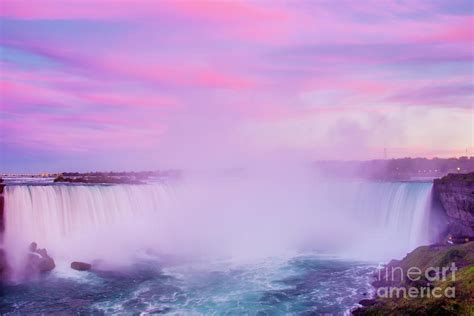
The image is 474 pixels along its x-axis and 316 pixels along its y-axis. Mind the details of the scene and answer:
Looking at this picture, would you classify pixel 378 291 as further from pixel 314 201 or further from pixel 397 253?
pixel 314 201

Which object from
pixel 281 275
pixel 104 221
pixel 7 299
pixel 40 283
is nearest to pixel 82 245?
pixel 104 221

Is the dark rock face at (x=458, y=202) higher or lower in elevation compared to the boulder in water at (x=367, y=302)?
higher

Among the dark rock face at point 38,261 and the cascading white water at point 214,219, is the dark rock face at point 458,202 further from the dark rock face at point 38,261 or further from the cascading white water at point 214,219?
the dark rock face at point 38,261

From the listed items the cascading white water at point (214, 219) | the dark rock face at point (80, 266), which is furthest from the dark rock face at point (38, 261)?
the dark rock face at point (80, 266)

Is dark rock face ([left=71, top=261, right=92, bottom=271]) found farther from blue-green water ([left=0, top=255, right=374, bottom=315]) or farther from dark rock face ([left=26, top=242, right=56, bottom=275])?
dark rock face ([left=26, top=242, right=56, bottom=275])

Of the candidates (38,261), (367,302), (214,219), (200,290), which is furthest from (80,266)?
(214,219)
